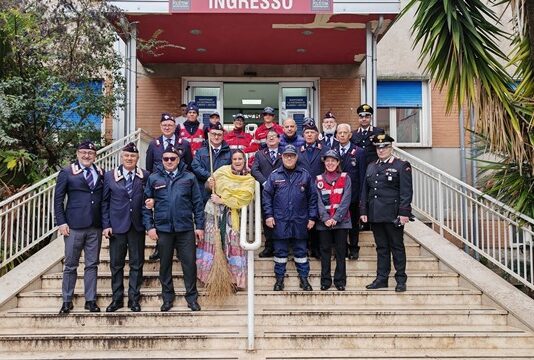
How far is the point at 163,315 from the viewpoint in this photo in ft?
17.0

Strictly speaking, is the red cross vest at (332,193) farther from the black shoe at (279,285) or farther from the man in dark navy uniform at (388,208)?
the black shoe at (279,285)

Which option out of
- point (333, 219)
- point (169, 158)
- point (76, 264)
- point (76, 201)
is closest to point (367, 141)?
point (333, 219)

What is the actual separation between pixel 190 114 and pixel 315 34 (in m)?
3.24

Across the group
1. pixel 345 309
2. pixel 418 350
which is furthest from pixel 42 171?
pixel 418 350

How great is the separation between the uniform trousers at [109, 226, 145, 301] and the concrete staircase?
22 centimetres

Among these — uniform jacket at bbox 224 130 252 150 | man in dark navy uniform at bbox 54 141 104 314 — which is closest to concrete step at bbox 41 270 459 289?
man in dark navy uniform at bbox 54 141 104 314

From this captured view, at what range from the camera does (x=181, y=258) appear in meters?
5.37

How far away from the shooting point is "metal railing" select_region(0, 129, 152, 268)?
5879 mm

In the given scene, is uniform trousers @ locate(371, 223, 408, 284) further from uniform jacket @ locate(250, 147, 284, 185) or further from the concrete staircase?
uniform jacket @ locate(250, 147, 284, 185)

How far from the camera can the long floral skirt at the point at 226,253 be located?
18.5 ft

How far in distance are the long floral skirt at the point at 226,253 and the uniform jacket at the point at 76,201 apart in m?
1.23

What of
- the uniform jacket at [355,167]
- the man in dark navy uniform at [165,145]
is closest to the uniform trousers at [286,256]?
the uniform jacket at [355,167]

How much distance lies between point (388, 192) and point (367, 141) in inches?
51.8

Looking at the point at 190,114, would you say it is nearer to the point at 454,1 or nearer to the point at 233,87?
the point at 454,1
